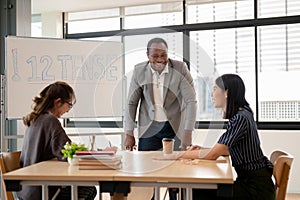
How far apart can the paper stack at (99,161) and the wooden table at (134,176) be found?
1.6 inches

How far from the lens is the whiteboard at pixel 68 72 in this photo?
3.38 m

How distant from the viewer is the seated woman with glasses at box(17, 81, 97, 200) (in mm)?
2062

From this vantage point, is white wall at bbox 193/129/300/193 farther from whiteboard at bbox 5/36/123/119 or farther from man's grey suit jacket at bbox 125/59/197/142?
man's grey suit jacket at bbox 125/59/197/142

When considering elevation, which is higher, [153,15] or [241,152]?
[153,15]

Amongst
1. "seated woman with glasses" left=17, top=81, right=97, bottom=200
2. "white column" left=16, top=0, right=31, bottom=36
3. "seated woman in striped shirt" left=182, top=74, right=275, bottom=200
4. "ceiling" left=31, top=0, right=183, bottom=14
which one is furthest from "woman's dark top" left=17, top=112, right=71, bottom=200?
"ceiling" left=31, top=0, right=183, bottom=14

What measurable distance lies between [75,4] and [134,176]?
368 cm

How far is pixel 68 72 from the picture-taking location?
3637 mm

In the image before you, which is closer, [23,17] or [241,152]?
[241,152]

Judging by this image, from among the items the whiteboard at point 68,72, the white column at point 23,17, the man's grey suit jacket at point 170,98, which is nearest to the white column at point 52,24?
the white column at point 23,17

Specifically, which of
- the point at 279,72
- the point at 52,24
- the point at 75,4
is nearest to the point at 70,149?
the point at 279,72

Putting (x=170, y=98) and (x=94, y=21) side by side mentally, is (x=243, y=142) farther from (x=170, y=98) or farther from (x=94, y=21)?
(x=94, y=21)

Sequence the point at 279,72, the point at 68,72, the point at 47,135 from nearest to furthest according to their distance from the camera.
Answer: the point at 47,135 < the point at 68,72 < the point at 279,72

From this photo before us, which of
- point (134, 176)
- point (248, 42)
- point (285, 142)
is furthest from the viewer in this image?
point (248, 42)

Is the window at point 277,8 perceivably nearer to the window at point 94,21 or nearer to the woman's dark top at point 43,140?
the window at point 94,21
